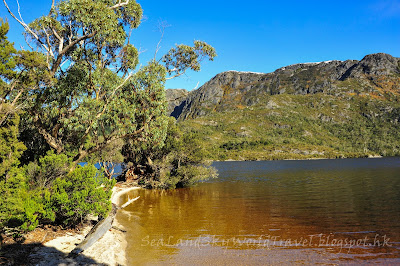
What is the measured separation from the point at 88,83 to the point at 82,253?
31.8 ft

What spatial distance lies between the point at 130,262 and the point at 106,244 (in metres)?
2.23

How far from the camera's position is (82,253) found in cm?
1091

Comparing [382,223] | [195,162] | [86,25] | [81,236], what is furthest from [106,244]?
[195,162]

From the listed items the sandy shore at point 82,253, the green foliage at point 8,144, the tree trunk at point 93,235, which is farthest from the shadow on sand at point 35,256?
the green foliage at point 8,144

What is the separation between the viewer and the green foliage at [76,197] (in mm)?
12069

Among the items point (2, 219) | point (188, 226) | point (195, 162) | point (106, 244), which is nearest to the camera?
point (2, 219)

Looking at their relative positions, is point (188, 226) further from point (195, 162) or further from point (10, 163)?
point (195, 162)

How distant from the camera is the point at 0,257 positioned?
8.51m

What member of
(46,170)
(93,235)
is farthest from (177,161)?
(93,235)

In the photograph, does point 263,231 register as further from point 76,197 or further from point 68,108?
point 68,108

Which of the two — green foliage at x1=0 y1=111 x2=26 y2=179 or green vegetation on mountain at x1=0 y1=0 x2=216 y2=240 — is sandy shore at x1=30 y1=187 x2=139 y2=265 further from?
green foliage at x1=0 y1=111 x2=26 y2=179

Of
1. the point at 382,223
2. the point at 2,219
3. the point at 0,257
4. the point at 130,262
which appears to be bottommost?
the point at 382,223

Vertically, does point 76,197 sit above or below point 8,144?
below

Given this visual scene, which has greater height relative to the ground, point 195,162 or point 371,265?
point 195,162
